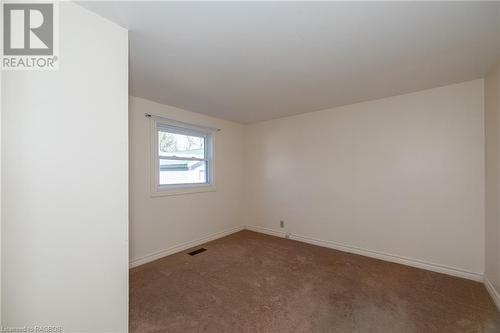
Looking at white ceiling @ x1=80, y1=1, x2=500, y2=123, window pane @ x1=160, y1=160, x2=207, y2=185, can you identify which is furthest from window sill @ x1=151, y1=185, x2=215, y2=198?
white ceiling @ x1=80, y1=1, x2=500, y2=123

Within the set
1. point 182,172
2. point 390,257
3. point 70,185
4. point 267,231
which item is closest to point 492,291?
point 390,257

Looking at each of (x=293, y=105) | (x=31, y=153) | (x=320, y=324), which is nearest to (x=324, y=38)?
(x=293, y=105)

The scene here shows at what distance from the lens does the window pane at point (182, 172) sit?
3.19m

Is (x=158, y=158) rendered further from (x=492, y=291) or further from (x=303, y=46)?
(x=492, y=291)

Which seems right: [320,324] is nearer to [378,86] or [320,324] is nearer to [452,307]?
[452,307]

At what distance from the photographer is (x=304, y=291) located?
212 centimetres

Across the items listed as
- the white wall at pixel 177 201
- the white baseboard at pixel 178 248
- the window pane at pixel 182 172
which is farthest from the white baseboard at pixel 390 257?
the window pane at pixel 182 172

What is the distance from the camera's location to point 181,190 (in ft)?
10.8

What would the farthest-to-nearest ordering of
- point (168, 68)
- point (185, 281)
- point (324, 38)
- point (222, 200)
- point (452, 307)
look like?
point (222, 200) → point (185, 281) → point (168, 68) → point (452, 307) → point (324, 38)

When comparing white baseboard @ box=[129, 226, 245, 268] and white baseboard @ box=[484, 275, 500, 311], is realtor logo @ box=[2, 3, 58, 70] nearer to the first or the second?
white baseboard @ box=[129, 226, 245, 268]

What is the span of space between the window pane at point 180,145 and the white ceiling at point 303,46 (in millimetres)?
750

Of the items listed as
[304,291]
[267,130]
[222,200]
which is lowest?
[304,291]

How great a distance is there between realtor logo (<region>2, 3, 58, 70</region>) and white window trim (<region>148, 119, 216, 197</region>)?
5.87ft

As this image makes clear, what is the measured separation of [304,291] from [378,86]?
2.50 m
